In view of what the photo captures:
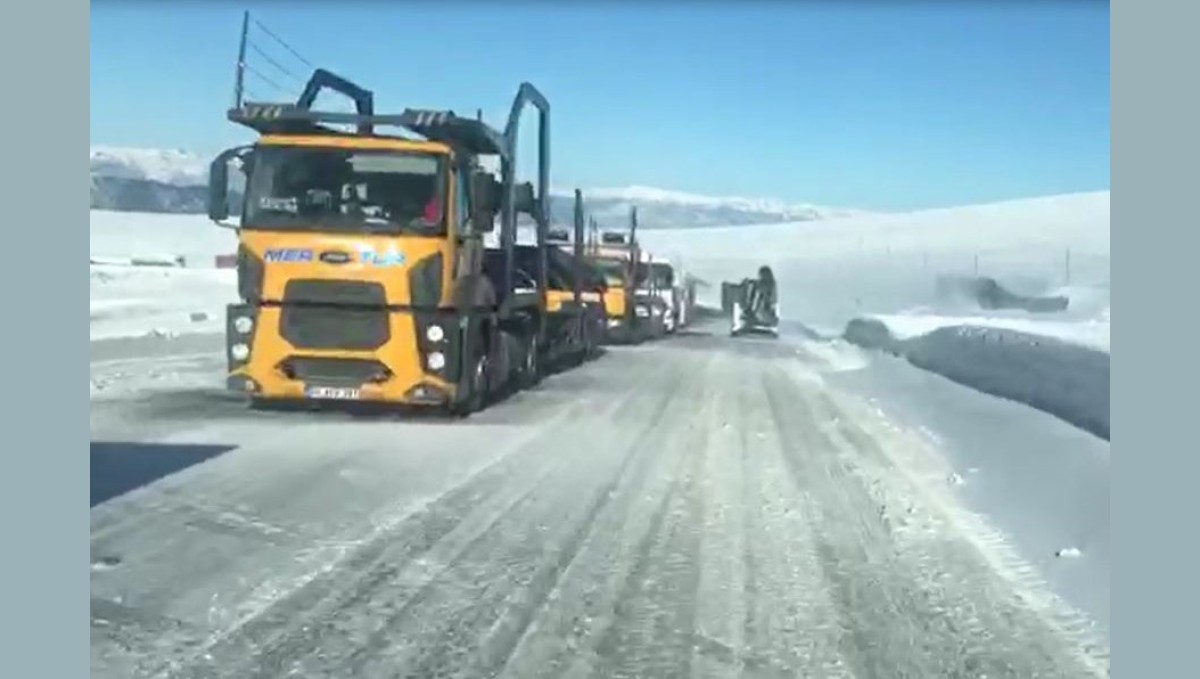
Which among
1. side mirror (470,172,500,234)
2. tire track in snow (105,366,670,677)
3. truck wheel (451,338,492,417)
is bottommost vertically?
tire track in snow (105,366,670,677)

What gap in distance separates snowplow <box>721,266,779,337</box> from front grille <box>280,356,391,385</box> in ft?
109

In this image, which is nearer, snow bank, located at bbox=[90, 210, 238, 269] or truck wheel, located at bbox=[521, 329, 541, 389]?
snow bank, located at bbox=[90, 210, 238, 269]

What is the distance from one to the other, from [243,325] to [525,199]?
5.54 meters

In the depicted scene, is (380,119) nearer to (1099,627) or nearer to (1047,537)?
(1047,537)

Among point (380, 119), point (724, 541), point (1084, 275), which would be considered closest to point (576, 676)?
point (724, 541)

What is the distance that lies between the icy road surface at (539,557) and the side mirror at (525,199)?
477cm

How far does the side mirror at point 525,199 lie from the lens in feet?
65.8

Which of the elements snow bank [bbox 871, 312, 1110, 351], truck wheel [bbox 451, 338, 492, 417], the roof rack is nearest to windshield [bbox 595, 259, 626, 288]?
snow bank [bbox 871, 312, 1110, 351]

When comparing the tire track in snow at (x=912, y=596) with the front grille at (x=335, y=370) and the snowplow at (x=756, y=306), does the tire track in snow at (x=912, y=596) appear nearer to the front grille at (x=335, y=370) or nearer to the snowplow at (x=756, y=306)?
the front grille at (x=335, y=370)

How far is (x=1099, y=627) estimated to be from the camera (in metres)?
7.43

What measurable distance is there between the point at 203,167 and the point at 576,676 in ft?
33.8

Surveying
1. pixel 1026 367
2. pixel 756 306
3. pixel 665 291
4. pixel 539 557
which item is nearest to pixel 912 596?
pixel 539 557

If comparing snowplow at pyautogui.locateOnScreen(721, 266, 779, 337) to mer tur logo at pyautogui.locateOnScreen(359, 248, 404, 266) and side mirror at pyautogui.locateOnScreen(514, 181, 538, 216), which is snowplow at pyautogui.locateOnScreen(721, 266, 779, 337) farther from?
mer tur logo at pyautogui.locateOnScreen(359, 248, 404, 266)

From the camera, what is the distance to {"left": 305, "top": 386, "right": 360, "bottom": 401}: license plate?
51.6 feet
